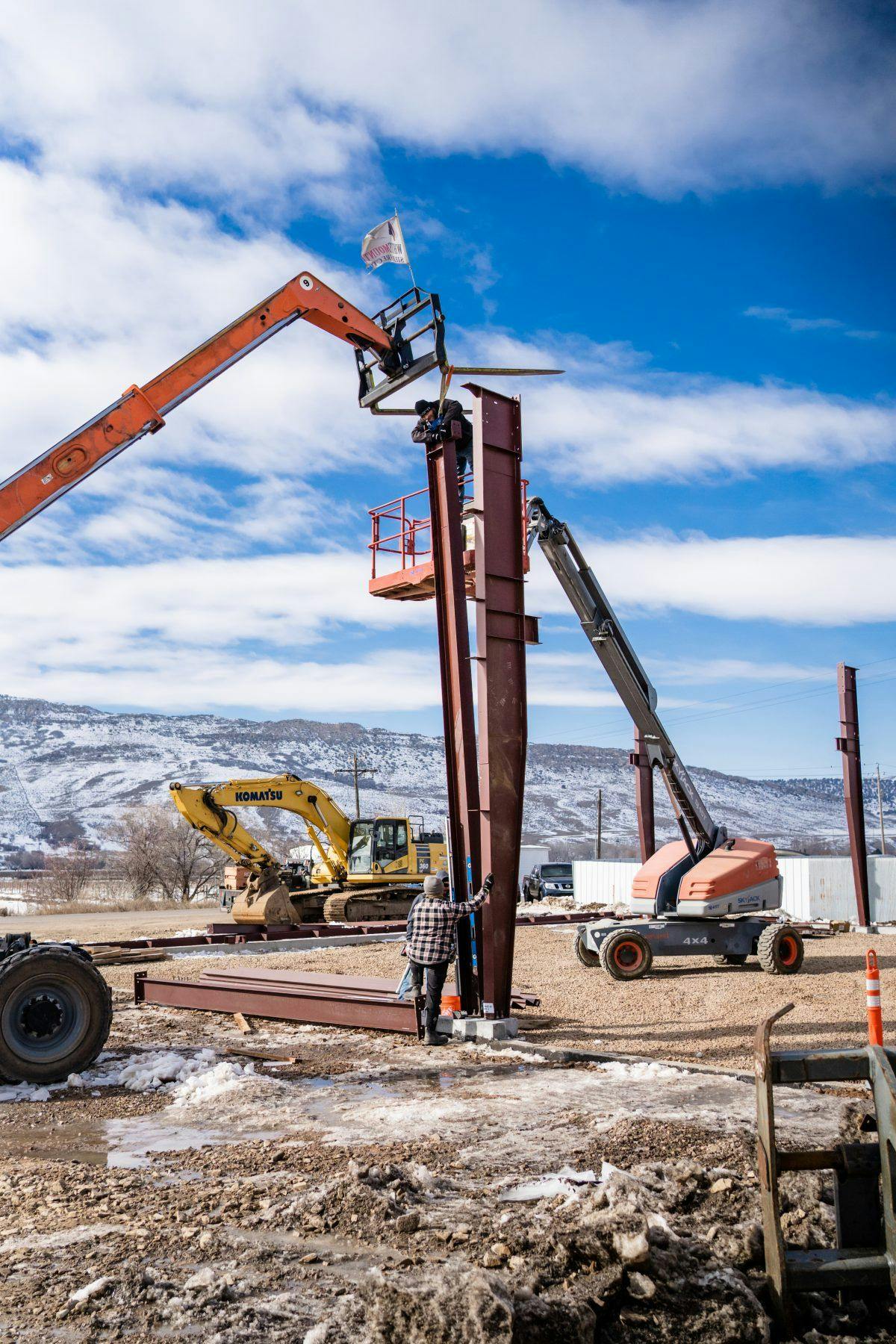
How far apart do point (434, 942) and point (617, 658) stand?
6891 millimetres

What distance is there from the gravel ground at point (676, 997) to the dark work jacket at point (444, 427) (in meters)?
6.67

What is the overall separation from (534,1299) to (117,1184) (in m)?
3.11

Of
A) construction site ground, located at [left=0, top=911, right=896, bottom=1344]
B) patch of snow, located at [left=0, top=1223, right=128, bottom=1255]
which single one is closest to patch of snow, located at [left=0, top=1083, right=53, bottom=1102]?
construction site ground, located at [left=0, top=911, right=896, bottom=1344]

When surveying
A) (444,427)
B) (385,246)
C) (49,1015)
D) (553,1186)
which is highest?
(385,246)

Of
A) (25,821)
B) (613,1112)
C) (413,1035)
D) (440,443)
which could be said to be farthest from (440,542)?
(25,821)

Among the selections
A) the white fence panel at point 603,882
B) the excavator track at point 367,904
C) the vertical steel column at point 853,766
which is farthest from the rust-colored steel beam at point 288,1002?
the white fence panel at point 603,882

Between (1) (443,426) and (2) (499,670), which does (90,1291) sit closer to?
(2) (499,670)

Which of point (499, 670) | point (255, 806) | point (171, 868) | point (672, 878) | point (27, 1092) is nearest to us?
point (27, 1092)

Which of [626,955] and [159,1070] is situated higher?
[626,955]

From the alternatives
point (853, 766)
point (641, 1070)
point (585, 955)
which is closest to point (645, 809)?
point (853, 766)

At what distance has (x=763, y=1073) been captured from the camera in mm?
4914

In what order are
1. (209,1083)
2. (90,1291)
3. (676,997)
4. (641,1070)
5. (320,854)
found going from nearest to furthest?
(90,1291)
(209,1083)
(641,1070)
(676,997)
(320,854)

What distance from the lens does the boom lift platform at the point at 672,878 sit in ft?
52.1

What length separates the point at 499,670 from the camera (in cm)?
1185
